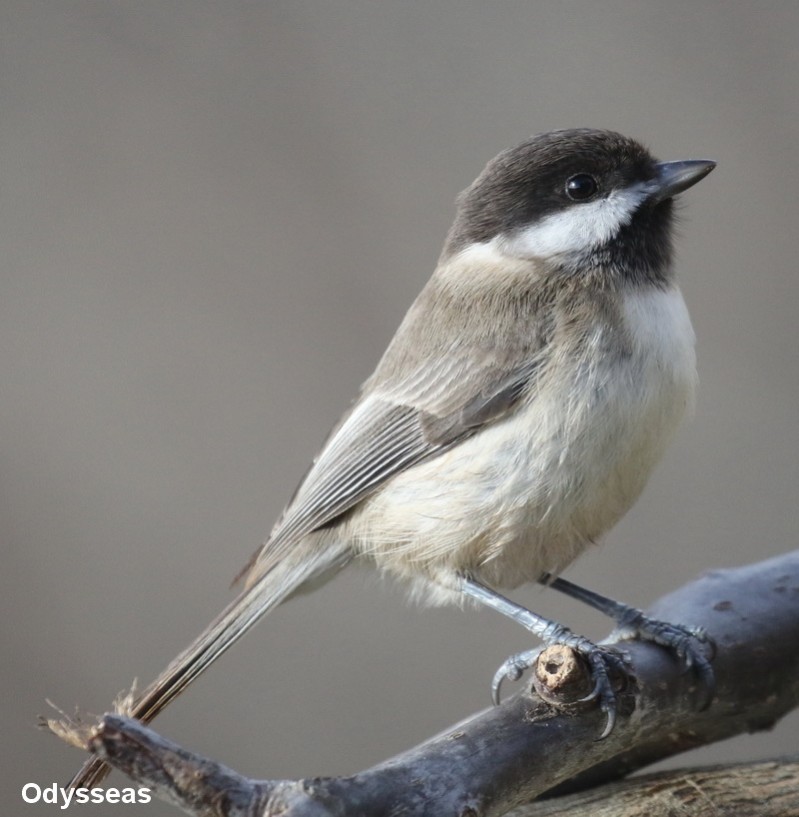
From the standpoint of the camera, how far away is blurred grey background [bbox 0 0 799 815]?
2742mm

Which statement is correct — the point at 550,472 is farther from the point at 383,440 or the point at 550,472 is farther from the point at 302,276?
the point at 302,276

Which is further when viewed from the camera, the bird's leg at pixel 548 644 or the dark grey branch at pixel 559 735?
the bird's leg at pixel 548 644

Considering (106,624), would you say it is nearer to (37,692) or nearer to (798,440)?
(37,692)

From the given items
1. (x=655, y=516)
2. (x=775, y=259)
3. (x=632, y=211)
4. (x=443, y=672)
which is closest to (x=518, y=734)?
(x=632, y=211)

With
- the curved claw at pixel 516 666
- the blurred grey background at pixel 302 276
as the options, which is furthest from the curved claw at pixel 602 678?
the blurred grey background at pixel 302 276

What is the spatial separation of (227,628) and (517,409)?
545 mm

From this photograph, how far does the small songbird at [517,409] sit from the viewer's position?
1.57 metres

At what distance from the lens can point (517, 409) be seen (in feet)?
5.31

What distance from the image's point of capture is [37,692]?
2570 mm

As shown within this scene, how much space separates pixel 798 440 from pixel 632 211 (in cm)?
139

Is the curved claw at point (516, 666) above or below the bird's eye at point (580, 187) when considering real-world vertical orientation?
below

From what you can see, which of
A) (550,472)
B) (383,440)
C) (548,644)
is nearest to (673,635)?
(548,644)

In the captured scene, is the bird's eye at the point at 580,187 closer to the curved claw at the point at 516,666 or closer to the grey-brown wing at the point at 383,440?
the grey-brown wing at the point at 383,440

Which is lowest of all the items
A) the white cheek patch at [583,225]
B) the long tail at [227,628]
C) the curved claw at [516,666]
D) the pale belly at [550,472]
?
the curved claw at [516,666]
